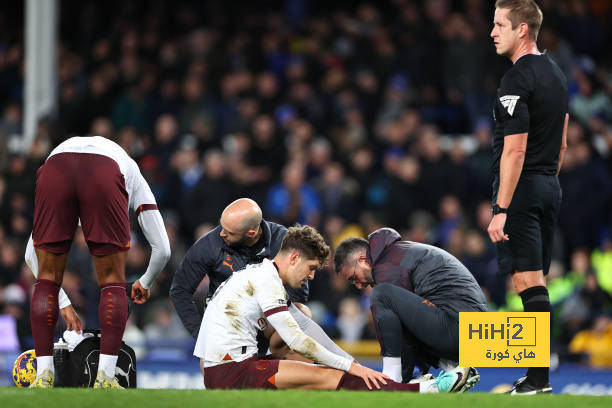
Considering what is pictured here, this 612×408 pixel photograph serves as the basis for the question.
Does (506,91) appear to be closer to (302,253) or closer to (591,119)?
(302,253)

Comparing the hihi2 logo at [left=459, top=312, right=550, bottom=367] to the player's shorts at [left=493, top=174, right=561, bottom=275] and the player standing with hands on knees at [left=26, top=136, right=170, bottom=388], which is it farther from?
the player standing with hands on knees at [left=26, top=136, right=170, bottom=388]

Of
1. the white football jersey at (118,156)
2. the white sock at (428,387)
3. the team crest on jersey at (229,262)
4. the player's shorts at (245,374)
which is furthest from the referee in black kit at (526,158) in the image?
the white football jersey at (118,156)

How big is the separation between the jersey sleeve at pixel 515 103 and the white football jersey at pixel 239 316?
5.41 ft

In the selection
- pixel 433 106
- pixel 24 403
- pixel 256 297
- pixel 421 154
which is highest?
pixel 433 106

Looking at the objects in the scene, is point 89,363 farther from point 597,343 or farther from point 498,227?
point 597,343

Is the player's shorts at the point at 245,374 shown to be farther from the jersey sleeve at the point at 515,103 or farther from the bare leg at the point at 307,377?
the jersey sleeve at the point at 515,103

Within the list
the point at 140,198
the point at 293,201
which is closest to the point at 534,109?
the point at 140,198

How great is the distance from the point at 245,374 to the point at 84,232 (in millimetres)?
1267

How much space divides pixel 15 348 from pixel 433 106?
21.8ft

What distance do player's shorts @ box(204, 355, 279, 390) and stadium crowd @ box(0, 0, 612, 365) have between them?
553 centimetres

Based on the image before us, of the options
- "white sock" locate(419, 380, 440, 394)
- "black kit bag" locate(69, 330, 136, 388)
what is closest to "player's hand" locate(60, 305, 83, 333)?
"black kit bag" locate(69, 330, 136, 388)

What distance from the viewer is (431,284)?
6.77 meters

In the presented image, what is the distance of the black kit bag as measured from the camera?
6.63 metres

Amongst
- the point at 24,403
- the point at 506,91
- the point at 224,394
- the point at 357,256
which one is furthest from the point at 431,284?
the point at 24,403
